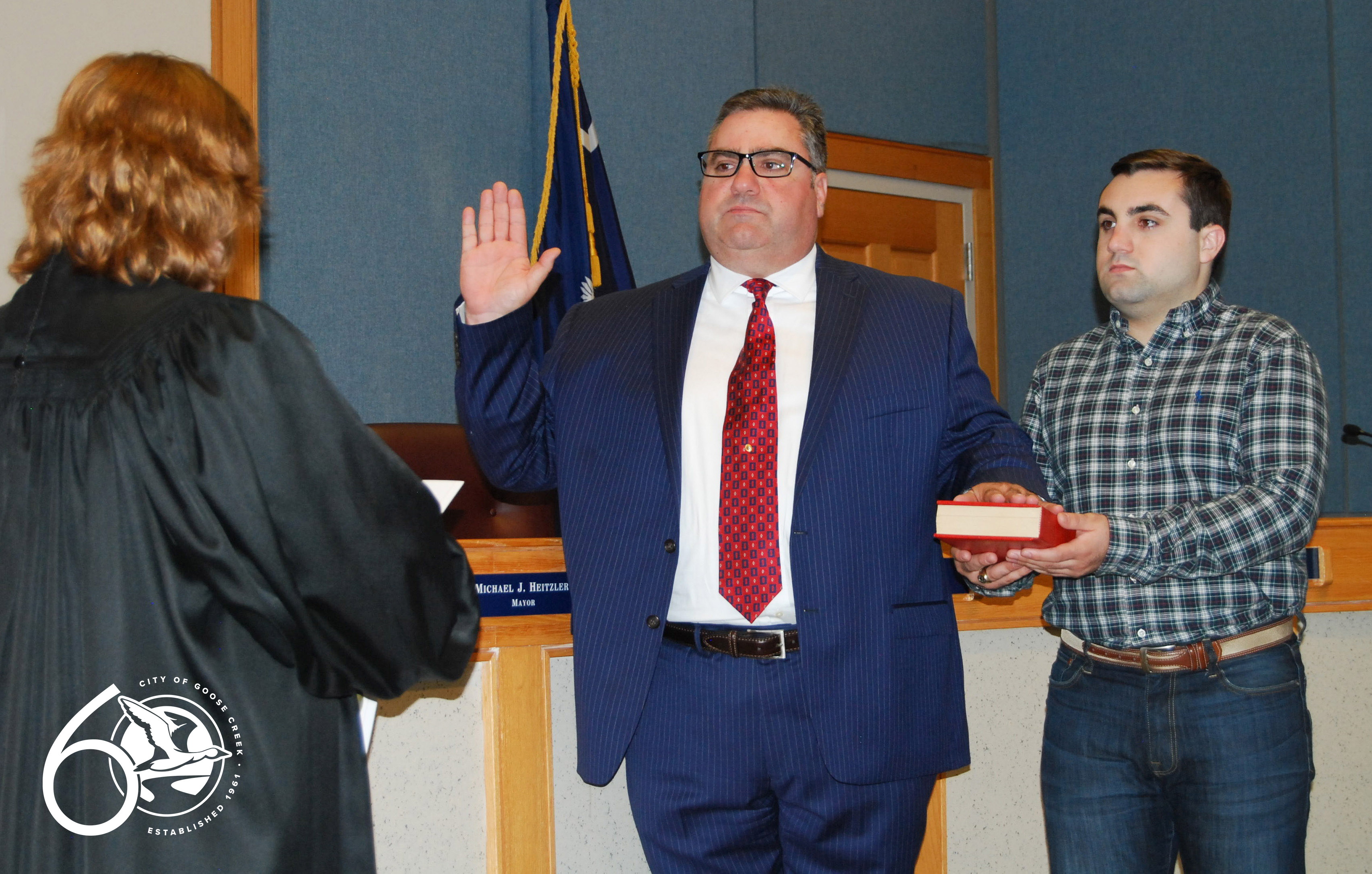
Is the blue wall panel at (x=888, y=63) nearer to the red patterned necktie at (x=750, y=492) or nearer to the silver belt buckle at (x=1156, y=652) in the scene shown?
the red patterned necktie at (x=750, y=492)

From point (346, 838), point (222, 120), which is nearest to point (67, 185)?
point (222, 120)

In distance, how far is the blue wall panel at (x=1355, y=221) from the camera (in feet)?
12.3

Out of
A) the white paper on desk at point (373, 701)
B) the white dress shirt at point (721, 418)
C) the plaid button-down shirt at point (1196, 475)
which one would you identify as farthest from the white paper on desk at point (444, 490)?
the plaid button-down shirt at point (1196, 475)

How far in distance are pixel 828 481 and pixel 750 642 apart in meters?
0.26

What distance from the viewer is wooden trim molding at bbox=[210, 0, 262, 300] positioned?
3.25 meters

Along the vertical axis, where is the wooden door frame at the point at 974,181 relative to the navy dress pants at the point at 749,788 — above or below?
above

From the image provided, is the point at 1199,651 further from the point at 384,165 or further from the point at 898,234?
the point at 898,234

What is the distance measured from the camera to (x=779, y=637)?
157 centimetres

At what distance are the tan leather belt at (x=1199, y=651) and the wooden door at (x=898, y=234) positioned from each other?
113 inches

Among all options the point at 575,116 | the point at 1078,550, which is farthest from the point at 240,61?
the point at 1078,550

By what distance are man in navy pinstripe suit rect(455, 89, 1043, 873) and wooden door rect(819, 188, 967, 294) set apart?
270cm

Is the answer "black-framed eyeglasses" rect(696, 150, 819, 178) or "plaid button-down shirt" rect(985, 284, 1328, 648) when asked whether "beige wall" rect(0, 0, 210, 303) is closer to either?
"black-framed eyeglasses" rect(696, 150, 819, 178)

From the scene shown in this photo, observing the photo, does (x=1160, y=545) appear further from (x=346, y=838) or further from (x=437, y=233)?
(x=437, y=233)

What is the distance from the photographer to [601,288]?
135 inches
